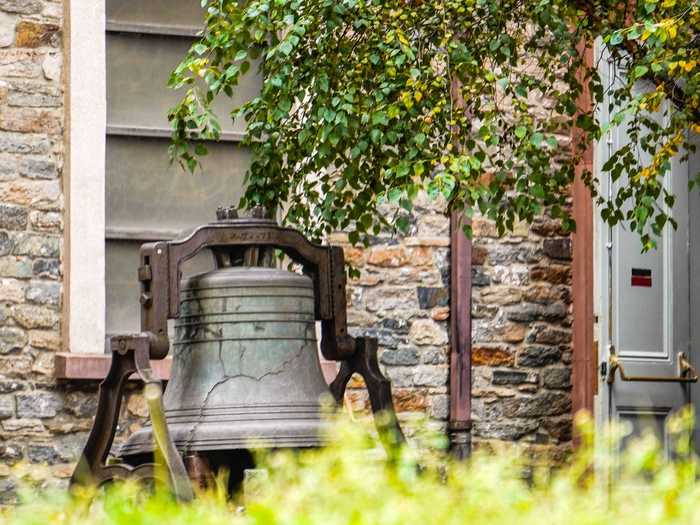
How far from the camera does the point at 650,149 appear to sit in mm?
6703

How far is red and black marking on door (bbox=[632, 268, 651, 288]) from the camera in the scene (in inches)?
339

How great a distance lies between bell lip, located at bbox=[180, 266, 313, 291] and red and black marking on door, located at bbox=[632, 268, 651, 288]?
3446 millimetres

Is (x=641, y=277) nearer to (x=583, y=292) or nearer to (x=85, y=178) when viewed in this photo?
(x=583, y=292)

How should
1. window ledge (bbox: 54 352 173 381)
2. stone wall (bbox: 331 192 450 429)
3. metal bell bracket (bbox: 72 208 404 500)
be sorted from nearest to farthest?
metal bell bracket (bbox: 72 208 404 500) < window ledge (bbox: 54 352 173 381) < stone wall (bbox: 331 192 450 429)

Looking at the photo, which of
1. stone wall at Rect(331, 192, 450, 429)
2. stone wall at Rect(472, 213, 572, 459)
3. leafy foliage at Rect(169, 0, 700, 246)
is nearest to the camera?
leafy foliage at Rect(169, 0, 700, 246)

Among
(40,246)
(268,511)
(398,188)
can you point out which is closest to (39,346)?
(40,246)

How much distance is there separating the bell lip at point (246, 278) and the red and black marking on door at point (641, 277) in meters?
3.45

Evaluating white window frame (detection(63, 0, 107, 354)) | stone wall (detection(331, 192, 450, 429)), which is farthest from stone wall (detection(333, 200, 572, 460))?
white window frame (detection(63, 0, 107, 354))

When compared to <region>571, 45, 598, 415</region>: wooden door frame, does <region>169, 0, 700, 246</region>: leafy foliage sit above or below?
above

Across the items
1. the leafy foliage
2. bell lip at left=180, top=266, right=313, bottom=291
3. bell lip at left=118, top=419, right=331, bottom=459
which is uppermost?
the leafy foliage

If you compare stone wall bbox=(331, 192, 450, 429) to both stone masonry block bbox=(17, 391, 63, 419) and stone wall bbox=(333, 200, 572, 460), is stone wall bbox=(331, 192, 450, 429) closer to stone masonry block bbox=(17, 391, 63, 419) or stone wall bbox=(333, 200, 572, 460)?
stone wall bbox=(333, 200, 572, 460)

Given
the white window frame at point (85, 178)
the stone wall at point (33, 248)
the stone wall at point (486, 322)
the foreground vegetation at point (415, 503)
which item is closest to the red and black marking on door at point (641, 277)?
the stone wall at point (486, 322)

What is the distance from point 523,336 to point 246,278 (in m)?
3.57

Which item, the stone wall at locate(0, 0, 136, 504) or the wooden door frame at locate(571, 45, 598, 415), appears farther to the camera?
the wooden door frame at locate(571, 45, 598, 415)
